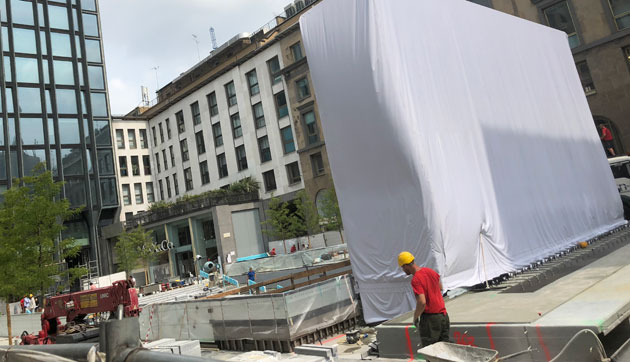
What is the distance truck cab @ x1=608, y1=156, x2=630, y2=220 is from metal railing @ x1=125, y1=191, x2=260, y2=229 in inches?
1235

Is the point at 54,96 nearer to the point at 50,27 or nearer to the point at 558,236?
the point at 50,27

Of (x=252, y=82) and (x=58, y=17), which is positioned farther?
(x=58, y=17)

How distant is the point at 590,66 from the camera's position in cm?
2945

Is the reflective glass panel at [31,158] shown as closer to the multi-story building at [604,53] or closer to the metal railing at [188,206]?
the metal railing at [188,206]

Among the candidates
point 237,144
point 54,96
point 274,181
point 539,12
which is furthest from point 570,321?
point 54,96

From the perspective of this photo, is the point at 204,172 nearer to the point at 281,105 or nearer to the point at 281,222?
the point at 281,105

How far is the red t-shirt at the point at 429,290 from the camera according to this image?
6713 millimetres

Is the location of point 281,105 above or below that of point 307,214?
above

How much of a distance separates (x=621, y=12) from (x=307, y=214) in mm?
27466

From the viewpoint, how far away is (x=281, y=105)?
146 ft

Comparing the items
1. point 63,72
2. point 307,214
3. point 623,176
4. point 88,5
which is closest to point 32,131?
point 63,72

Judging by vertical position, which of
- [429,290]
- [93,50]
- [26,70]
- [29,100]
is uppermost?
[93,50]

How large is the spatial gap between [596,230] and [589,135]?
5693mm

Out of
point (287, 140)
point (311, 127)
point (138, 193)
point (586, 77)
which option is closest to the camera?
point (586, 77)
